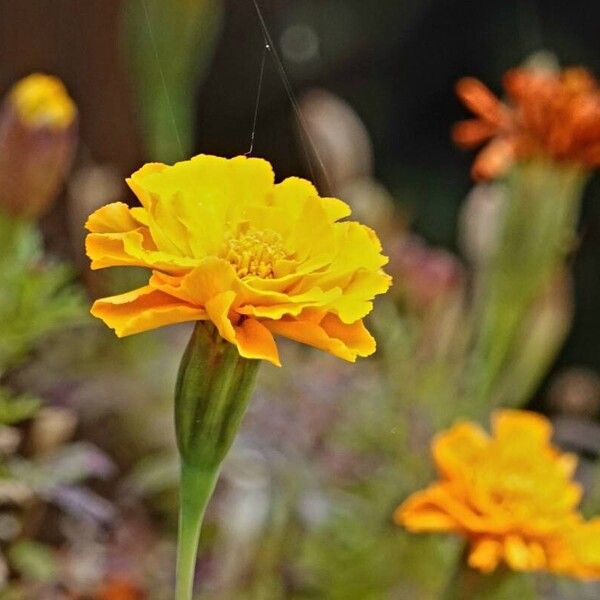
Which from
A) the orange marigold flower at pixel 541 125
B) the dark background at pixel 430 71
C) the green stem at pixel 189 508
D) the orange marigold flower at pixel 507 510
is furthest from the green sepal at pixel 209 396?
the dark background at pixel 430 71

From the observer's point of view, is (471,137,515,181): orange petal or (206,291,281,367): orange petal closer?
(206,291,281,367): orange petal

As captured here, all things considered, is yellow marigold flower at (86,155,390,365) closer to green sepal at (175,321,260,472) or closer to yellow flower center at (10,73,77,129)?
green sepal at (175,321,260,472)

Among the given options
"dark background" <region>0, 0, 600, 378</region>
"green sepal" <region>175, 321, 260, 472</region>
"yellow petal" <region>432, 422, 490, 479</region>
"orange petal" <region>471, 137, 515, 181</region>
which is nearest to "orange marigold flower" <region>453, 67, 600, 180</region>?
"orange petal" <region>471, 137, 515, 181</region>


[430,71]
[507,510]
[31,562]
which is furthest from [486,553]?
[430,71]

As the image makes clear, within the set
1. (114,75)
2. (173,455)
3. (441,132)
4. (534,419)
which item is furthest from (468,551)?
(441,132)

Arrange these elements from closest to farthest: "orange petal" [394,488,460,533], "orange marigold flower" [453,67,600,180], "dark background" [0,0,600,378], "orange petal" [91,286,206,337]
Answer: "orange petal" [91,286,206,337]
"orange petal" [394,488,460,533]
"orange marigold flower" [453,67,600,180]
"dark background" [0,0,600,378]

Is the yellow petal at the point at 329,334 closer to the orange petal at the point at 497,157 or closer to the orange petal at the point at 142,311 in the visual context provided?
the orange petal at the point at 142,311

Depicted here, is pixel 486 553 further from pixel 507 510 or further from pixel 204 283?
pixel 204 283

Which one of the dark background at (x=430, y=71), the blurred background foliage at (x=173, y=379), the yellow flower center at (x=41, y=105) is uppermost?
the yellow flower center at (x=41, y=105)
